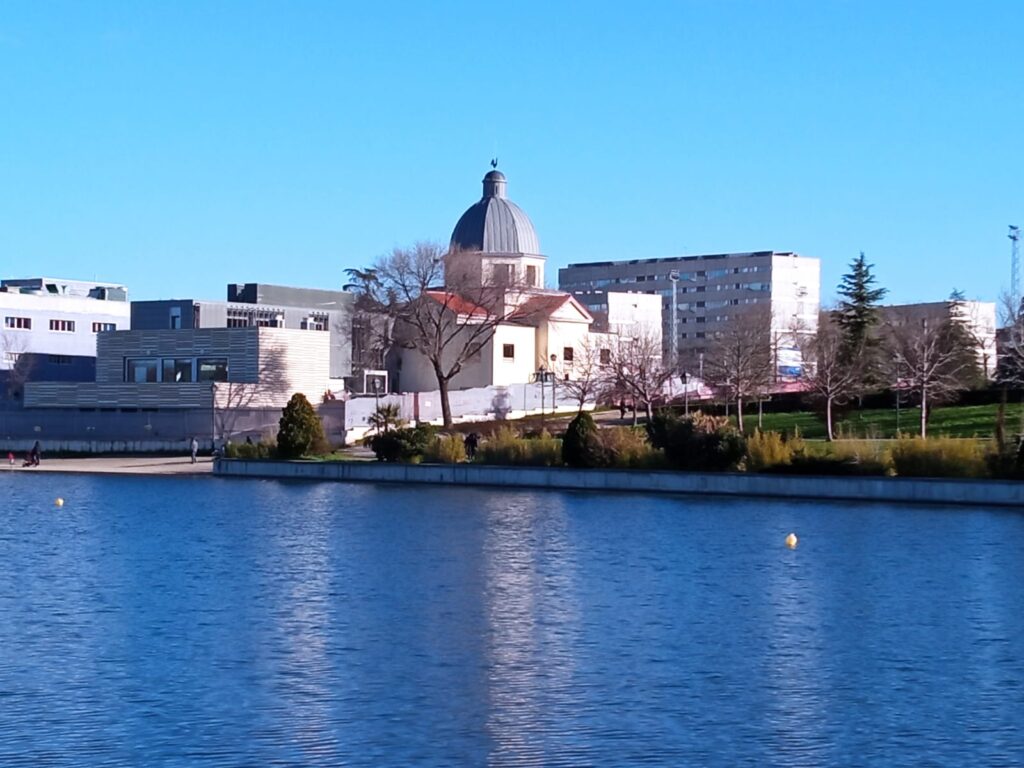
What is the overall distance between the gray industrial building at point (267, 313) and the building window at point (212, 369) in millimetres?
5889

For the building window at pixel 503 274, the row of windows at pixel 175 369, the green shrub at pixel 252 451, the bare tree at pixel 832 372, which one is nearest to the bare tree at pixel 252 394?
the row of windows at pixel 175 369

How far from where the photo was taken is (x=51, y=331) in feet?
311

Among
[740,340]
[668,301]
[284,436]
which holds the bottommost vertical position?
[284,436]

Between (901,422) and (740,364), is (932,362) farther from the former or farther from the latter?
(740,364)

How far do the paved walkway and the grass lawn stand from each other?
73.0 ft

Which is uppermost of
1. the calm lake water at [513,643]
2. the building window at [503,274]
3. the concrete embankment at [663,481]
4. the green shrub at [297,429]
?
the building window at [503,274]

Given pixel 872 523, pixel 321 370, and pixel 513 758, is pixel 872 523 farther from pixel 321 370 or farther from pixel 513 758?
pixel 321 370

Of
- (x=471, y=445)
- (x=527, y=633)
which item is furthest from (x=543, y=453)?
(x=527, y=633)

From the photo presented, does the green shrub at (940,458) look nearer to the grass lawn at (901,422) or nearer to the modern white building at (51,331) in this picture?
the grass lawn at (901,422)

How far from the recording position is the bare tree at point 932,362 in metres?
64.4

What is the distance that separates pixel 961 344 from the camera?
7506 cm

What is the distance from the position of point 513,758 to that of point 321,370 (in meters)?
61.5

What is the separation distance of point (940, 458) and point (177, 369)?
40.4 meters

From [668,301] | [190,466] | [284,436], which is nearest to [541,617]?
[284,436]
